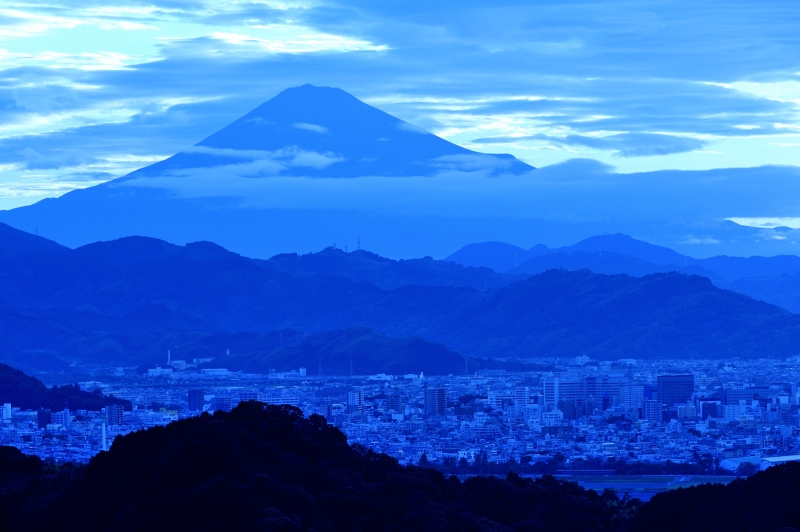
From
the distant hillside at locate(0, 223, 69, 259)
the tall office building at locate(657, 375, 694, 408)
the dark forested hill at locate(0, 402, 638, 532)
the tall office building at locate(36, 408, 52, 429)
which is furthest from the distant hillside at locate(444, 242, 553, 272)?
the dark forested hill at locate(0, 402, 638, 532)

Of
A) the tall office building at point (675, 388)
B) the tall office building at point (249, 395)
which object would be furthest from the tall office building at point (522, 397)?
the tall office building at point (249, 395)

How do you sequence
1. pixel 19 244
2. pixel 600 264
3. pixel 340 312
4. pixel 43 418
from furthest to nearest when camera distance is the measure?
pixel 600 264
pixel 19 244
pixel 340 312
pixel 43 418

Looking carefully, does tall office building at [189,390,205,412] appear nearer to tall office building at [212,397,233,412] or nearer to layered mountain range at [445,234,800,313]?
tall office building at [212,397,233,412]

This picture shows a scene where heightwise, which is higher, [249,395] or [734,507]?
[249,395]

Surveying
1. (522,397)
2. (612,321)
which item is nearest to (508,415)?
(522,397)

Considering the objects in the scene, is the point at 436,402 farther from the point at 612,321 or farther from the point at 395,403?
the point at 612,321

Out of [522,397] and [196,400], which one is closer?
[196,400]
